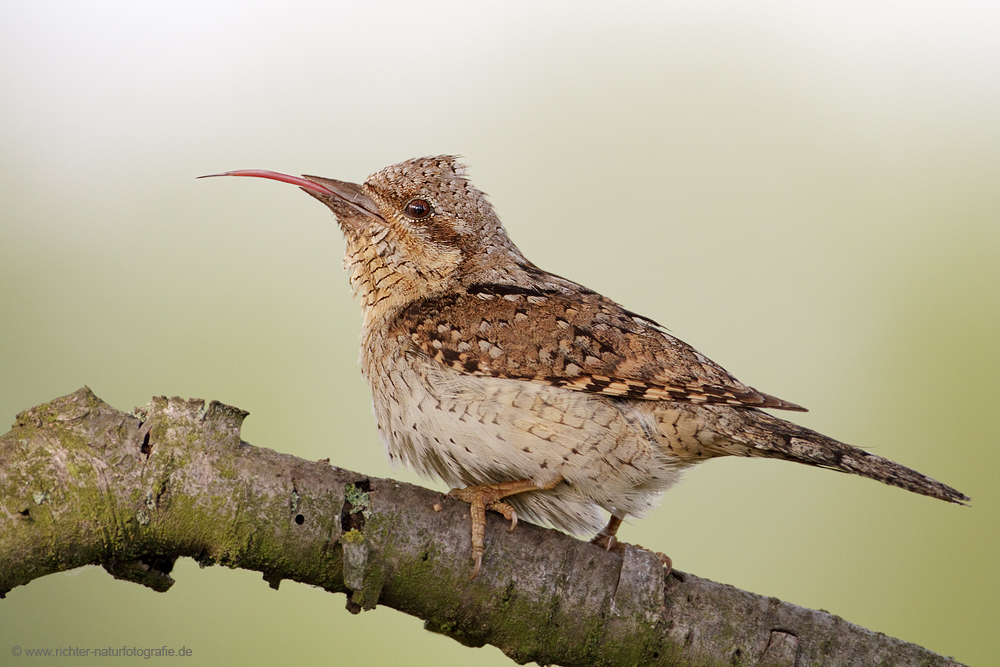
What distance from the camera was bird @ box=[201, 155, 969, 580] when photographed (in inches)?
120

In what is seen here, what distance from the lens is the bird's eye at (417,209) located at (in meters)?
3.77

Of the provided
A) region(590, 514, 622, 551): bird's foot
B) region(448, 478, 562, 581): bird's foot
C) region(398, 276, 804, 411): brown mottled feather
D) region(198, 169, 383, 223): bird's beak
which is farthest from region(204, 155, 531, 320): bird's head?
region(590, 514, 622, 551): bird's foot

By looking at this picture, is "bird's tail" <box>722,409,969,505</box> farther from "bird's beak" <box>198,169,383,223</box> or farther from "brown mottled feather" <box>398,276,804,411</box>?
"bird's beak" <box>198,169,383,223</box>

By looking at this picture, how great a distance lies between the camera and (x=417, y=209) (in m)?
3.76

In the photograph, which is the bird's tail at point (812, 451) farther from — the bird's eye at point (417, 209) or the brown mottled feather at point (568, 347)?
the bird's eye at point (417, 209)

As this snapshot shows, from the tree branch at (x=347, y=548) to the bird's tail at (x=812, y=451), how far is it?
1.67 ft

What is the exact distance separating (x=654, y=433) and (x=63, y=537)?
2021 mm

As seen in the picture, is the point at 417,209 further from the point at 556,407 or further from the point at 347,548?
the point at 347,548

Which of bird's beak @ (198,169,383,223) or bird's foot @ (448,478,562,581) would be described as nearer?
bird's foot @ (448,478,562,581)

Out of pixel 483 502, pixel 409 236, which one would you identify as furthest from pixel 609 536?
pixel 409 236

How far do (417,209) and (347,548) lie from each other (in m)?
1.76

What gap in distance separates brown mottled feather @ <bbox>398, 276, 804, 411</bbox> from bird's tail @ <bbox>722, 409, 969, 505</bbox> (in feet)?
0.28

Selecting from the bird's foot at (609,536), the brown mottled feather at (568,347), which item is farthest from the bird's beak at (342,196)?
the bird's foot at (609,536)

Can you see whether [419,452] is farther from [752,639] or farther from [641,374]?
[752,639]
